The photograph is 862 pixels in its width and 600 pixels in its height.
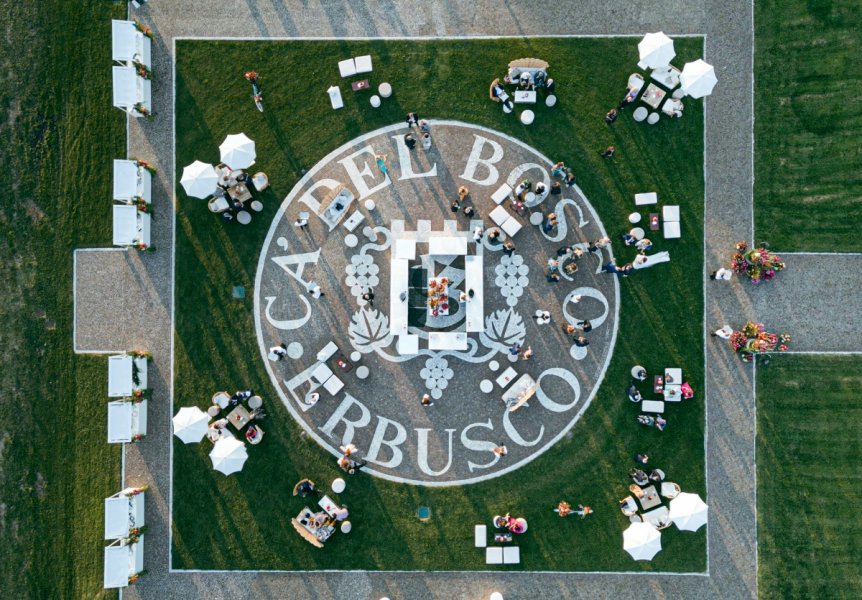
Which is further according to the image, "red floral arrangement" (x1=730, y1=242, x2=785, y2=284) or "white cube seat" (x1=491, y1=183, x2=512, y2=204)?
"white cube seat" (x1=491, y1=183, x2=512, y2=204)

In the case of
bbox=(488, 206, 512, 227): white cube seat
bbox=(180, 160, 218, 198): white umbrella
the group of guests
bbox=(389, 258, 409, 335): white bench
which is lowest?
the group of guests

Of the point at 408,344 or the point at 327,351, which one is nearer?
the point at 408,344

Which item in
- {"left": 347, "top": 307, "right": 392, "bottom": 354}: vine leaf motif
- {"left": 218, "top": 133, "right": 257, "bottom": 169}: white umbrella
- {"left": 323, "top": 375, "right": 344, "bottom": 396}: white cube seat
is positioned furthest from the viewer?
{"left": 347, "top": 307, "right": 392, "bottom": 354}: vine leaf motif

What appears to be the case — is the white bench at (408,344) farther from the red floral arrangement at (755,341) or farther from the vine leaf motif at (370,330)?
the red floral arrangement at (755,341)

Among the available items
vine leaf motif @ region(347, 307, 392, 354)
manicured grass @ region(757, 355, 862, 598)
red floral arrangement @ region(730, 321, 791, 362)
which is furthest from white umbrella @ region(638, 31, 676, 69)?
vine leaf motif @ region(347, 307, 392, 354)

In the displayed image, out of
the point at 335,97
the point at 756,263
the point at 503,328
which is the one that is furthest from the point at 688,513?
the point at 335,97

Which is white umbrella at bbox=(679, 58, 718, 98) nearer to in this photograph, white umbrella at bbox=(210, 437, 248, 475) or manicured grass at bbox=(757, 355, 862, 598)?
manicured grass at bbox=(757, 355, 862, 598)

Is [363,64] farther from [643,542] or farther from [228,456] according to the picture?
[643,542]
